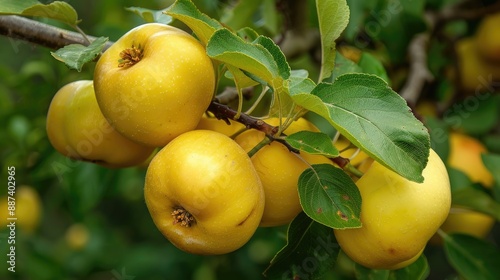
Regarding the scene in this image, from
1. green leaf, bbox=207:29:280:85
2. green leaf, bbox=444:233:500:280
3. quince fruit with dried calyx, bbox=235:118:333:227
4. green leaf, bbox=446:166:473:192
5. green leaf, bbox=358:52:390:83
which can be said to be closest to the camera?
green leaf, bbox=207:29:280:85

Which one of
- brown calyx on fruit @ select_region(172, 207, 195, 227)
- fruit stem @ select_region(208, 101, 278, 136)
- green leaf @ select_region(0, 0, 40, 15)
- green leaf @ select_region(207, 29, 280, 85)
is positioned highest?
green leaf @ select_region(207, 29, 280, 85)

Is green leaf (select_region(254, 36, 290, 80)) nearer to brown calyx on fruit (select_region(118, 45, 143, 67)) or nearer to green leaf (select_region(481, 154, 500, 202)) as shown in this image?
brown calyx on fruit (select_region(118, 45, 143, 67))

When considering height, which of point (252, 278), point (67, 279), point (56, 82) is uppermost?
point (56, 82)

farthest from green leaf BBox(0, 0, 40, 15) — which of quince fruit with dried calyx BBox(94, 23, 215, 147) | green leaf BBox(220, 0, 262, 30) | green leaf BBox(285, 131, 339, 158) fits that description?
green leaf BBox(220, 0, 262, 30)

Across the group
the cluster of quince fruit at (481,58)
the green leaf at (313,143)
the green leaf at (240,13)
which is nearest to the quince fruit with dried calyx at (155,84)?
the green leaf at (313,143)

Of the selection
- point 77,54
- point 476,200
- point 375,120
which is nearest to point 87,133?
point 77,54

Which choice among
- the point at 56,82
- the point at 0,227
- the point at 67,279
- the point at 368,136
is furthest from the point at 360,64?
the point at 67,279

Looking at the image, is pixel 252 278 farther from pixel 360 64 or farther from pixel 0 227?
pixel 360 64
